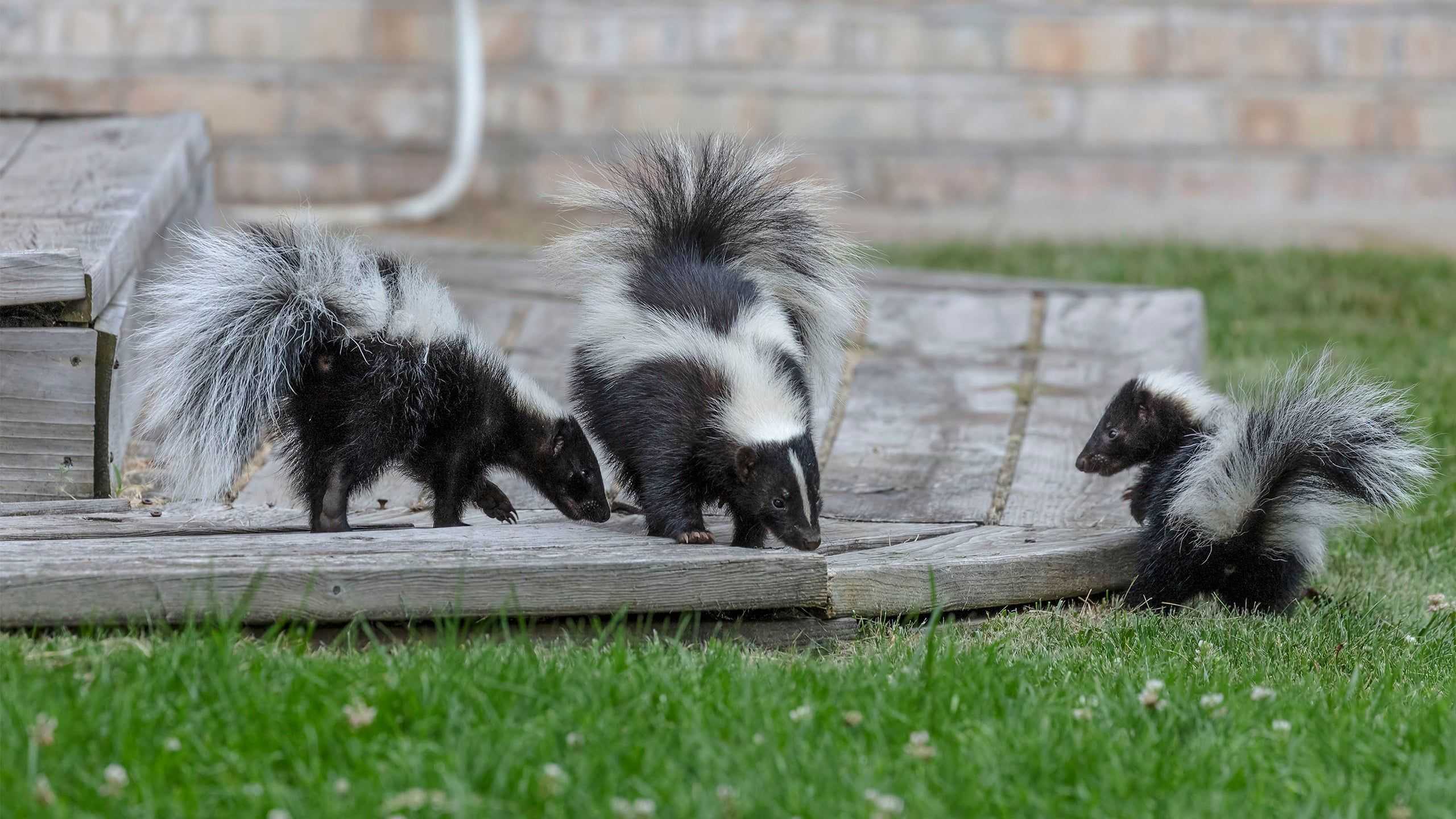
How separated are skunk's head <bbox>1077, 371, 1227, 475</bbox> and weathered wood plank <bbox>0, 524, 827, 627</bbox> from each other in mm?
1419

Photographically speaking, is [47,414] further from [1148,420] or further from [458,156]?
[458,156]

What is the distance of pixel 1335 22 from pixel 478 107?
211 inches

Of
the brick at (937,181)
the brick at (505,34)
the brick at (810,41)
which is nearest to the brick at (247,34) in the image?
the brick at (505,34)

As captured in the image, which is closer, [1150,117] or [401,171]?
[1150,117]

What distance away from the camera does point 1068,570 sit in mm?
4316

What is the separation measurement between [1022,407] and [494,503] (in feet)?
6.89


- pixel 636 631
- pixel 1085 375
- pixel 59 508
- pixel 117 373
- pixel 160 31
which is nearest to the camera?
pixel 636 631

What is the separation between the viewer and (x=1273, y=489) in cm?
421

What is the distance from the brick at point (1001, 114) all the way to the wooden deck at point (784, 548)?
413cm

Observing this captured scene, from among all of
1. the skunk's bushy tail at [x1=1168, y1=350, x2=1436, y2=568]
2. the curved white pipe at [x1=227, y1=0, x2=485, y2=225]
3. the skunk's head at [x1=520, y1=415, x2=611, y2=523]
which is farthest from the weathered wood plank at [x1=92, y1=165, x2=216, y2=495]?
the curved white pipe at [x1=227, y1=0, x2=485, y2=225]

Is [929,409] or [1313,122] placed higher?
[1313,122]

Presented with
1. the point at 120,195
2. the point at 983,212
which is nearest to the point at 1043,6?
the point at 983,212

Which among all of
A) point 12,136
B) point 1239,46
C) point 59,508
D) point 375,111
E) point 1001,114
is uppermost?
point 1239,46

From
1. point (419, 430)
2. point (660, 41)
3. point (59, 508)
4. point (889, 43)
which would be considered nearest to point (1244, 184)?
point (889, 43)
